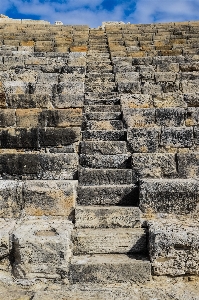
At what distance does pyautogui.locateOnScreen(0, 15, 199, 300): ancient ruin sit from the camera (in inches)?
97.0

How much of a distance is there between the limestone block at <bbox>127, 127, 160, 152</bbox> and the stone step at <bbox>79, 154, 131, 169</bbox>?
8.4 inches

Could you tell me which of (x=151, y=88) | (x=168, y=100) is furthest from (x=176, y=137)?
(x=151, y=88)

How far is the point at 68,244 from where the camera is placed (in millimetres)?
2514

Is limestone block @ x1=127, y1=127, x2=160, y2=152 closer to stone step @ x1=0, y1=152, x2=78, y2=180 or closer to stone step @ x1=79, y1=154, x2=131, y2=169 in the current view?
stone step @ x1=79, y1=154, x2=131, y2=169

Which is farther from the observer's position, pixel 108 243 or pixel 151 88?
pixel 151 88

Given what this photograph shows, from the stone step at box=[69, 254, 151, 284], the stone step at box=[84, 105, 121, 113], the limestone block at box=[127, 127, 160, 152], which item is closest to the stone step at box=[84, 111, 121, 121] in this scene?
the stone step at box=[84, 105, 121, 113]

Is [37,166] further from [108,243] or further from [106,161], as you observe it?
[108,243]

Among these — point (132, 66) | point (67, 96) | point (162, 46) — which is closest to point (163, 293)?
point (67, 96)

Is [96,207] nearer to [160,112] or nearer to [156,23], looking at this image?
[160,112]

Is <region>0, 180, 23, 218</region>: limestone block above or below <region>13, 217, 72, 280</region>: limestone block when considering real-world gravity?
above

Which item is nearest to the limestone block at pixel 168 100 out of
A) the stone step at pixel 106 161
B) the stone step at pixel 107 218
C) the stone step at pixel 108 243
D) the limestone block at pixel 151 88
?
the limestone block at pixel 151 88

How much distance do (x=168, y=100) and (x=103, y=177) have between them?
1.74 metres

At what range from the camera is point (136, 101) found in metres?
4.46

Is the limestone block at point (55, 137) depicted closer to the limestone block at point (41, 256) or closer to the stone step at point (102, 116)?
the stone step at point (102, 116)
